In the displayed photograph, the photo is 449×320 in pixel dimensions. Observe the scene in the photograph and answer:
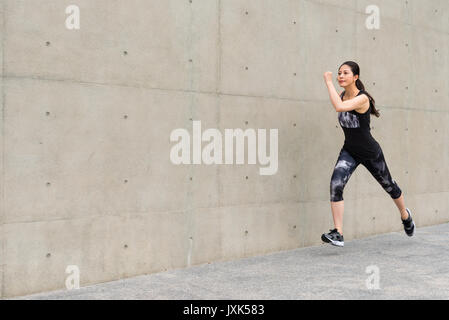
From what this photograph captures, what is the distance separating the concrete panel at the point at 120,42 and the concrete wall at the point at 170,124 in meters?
0.01

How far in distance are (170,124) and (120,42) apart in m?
0.84

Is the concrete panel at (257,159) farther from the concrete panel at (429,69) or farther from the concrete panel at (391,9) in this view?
the concrete panel at (429,69)

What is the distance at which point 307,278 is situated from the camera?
4.78m

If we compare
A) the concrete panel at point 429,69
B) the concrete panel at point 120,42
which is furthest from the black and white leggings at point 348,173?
the concrete panel at point 429,69

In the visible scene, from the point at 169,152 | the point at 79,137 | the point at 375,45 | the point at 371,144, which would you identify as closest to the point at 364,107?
the point at 371,144

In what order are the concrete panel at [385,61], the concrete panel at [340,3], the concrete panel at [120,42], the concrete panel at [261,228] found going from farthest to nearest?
1. the concrete panel at [385,61]
2. the concrete panel at [340,3]
3. the concrete panel at [261,228]
4. the concrete panel at [120,42]

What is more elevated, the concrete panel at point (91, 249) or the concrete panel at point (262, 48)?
the concrete panel at point (262, 48)

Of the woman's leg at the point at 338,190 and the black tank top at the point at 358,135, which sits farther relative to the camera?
the black tank top at the point at 358,135

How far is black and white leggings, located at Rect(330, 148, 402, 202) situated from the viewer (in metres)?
5.68

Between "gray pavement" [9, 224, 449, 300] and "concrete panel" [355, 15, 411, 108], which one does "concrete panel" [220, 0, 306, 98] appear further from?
"gray pavement" [9, 224, 449, 300]

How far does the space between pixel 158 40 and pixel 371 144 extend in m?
2.44

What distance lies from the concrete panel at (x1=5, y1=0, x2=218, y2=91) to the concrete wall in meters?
0.01

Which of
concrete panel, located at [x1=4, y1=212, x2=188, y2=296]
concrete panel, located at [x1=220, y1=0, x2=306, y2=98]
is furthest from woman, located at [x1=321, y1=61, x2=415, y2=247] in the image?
concrete panel, located at [x1=4, y1=212, x2=188, y2=296]

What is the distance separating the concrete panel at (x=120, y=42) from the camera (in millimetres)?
4191
